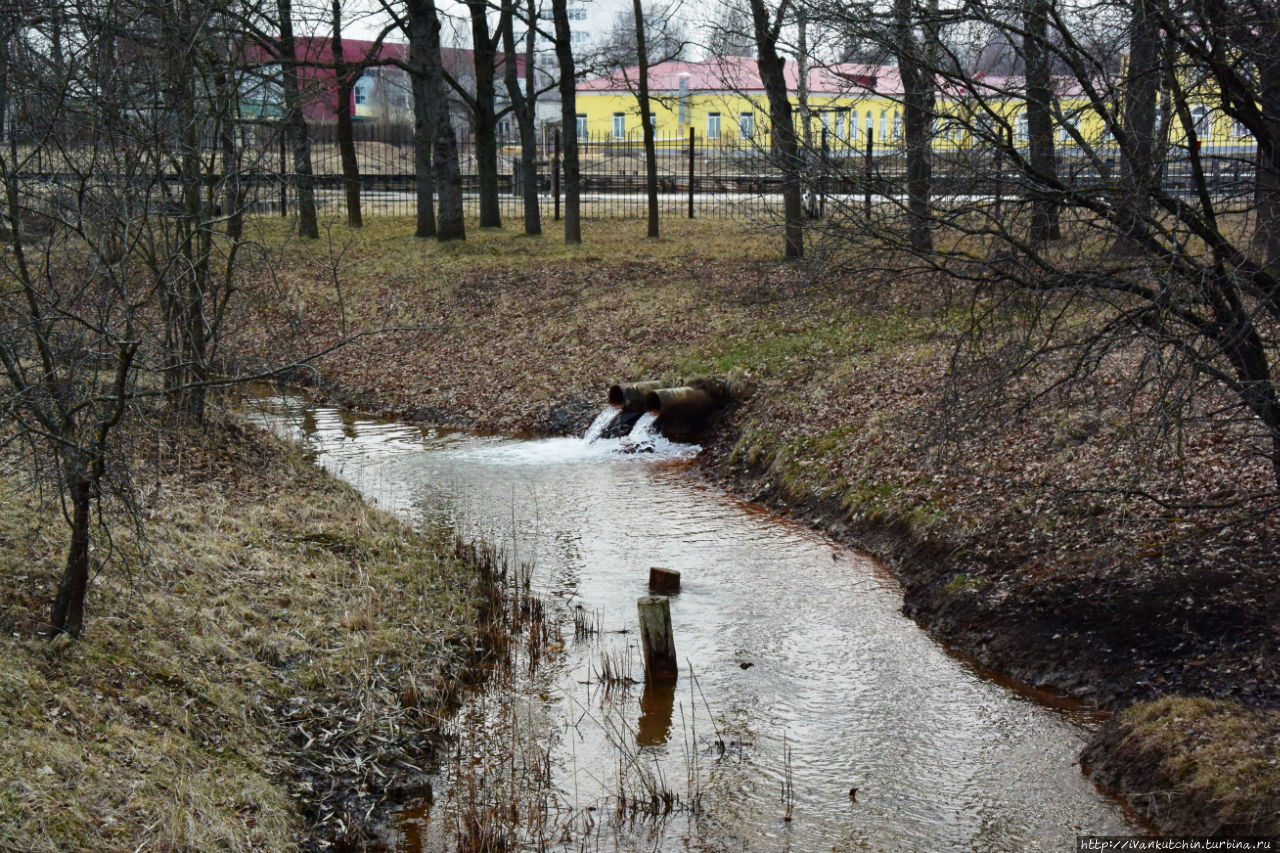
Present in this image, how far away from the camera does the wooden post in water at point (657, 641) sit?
304 inches

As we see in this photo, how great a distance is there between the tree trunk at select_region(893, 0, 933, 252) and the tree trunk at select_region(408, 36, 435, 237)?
18.9 metres

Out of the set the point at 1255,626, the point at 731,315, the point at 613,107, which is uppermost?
the point at 613,107

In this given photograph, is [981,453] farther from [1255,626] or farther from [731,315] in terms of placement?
[731,315]

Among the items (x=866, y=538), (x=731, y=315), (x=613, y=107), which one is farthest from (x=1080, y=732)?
(x=613, y=107)

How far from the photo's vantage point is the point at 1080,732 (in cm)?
700

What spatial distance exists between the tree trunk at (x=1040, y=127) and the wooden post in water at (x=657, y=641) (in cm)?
343

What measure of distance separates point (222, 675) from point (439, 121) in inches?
792

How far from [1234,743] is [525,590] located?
529 cm

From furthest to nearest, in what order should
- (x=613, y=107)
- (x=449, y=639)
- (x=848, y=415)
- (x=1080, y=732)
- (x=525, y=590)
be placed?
(x=613, y=107) → (x=848, y=415) → (x=525, y=590) → (x=449, y=639) → (x=1080, y=732)

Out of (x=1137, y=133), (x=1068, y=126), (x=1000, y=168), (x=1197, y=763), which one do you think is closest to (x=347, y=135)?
(x=1000, y=168)

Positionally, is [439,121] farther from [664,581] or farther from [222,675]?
[222,675]

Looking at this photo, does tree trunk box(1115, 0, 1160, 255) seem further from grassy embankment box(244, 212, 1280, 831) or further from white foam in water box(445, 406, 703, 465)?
white foam in water box(445, 406, 703, 465)

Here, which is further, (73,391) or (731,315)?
(731,315)

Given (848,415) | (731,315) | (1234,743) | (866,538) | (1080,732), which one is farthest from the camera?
(731,315)
